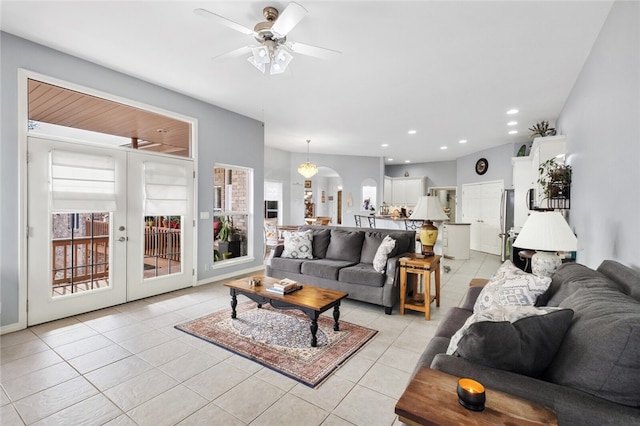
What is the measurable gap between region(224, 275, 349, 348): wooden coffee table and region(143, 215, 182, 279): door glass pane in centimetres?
161

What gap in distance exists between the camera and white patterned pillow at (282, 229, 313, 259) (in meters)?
4.43

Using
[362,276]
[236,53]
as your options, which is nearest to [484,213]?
[362,276]

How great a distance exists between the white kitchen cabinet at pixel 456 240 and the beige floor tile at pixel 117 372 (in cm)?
624

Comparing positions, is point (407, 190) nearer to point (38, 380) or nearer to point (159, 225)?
point (159, 225)

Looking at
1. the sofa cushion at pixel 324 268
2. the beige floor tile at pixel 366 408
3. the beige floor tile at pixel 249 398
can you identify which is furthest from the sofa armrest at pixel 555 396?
the sofa cushion at pixel 324 268

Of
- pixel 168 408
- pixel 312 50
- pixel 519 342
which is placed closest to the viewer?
pixel 519 342

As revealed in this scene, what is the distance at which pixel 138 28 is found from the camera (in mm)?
2746

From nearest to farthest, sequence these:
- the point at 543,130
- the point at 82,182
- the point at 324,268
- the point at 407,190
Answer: the point at 82,182
the point at 324,268
the point at 543,130
the point at 407,190

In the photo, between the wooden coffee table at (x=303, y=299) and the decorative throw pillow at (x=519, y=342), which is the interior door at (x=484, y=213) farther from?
the decorative throw pillow at (x=519, y=342)

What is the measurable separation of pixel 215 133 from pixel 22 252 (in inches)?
111

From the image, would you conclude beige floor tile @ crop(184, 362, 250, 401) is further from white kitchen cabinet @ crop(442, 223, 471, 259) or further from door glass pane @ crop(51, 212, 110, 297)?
white kitchen cabinet @ crop(442, 223, 471, 259)

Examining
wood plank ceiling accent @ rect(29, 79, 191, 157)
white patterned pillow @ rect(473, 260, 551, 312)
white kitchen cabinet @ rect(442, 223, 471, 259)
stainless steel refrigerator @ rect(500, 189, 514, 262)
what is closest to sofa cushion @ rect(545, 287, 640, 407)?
white patterned pillow @ rect(473, 260, 551, 312)

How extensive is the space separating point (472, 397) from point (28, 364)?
3.19 m

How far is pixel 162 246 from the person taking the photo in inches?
170
